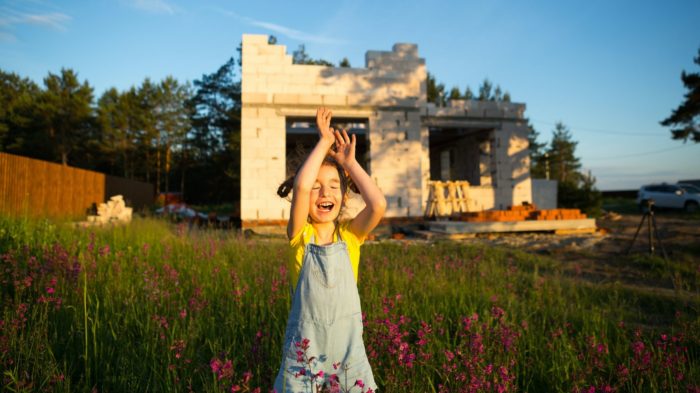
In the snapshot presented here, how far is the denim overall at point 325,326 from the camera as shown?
179 cm

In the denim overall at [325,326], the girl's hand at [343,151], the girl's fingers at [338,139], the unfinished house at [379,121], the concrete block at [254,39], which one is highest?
the concrete block at [254,39]

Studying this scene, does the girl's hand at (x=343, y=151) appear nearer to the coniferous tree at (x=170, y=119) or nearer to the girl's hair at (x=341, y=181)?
the girl's hair at (x=341, y=181)

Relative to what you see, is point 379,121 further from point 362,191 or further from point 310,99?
point 362,191

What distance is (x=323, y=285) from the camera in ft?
6.15

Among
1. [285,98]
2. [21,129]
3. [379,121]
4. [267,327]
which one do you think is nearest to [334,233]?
[267,327]

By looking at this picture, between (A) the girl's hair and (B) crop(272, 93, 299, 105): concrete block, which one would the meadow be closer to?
(A) the girl's hair

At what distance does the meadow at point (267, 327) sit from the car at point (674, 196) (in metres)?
17.5

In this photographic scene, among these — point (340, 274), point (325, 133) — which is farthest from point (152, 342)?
point (325, 133)

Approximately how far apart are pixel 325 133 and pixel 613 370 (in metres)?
2.41

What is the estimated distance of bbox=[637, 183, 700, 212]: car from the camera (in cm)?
2052

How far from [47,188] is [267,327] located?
11593mm

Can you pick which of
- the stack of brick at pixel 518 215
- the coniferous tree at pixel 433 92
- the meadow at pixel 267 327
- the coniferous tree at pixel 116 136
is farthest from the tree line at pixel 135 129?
the meadow at pixel 267 327

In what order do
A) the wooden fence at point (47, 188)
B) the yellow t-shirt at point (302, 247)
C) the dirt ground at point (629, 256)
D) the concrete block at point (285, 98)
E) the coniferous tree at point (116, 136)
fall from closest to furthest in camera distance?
1. the yellow t-shirt at point (302, 247)
2. the dirt ground at point (629, 256)
3. the wooden fence at point (47, 188)
4. the concrete block at point (285, 98)
5. the coniferous tree at point (116, 136)

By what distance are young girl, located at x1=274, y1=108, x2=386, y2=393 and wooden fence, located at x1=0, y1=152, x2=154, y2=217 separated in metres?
7.53
